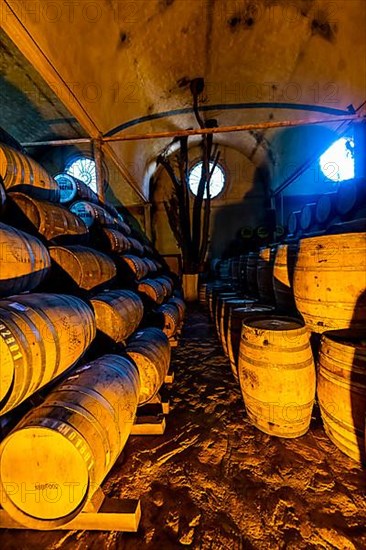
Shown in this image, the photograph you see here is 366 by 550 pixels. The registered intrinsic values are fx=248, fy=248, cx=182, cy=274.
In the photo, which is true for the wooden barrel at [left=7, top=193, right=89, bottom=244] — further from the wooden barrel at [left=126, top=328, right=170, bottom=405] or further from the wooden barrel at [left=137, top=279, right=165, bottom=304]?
the wooden barrel at [left=137, top=279, right=165, bottom=304]

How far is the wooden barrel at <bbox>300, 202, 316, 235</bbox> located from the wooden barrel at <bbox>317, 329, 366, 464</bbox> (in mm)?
4465

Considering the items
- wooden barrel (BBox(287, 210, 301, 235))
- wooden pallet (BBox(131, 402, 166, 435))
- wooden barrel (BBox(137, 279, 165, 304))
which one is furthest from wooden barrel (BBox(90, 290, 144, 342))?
wooden barrel (BBox(287, 210, 301, 235))

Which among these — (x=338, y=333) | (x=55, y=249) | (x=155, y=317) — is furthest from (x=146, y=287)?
(x=338, y=333)

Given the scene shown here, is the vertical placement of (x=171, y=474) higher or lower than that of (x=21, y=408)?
lower

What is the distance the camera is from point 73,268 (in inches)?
93.4

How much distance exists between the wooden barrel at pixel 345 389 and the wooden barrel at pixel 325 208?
13.2ft

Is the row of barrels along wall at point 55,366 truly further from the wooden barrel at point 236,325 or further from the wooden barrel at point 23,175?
the wooden barrel at point 236,325

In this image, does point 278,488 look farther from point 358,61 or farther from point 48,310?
point 358,61

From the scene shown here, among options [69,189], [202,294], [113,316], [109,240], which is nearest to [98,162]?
[69,189]

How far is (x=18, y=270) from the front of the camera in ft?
5.19

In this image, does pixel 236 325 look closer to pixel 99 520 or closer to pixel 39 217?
pixel 99 520

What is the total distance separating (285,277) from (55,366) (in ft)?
7.37

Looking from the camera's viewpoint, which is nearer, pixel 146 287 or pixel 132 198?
pixel 146 287

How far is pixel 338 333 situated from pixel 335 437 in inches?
29.1
